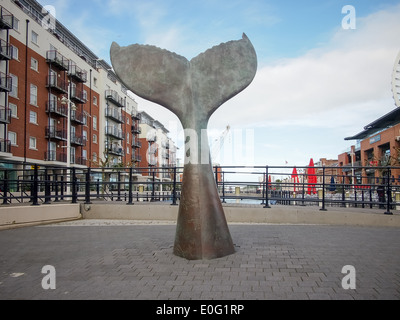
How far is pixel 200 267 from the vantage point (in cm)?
452

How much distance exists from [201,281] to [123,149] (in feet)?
184

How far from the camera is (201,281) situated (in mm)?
3865

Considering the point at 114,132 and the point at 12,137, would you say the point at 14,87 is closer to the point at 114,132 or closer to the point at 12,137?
the point at 12,137

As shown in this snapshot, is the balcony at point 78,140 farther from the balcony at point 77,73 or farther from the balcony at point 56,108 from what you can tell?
the balcony at point 77,73

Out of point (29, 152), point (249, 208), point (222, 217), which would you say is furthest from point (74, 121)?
point (222, 217)

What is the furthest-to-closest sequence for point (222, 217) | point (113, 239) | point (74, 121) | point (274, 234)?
point (74, 121)
point (274, 234)
point (113, 239)
point (222, 217)

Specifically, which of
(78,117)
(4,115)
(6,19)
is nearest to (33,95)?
(4,115)

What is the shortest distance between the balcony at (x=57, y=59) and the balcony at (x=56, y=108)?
397cm

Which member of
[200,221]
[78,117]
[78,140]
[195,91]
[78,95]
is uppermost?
[78,95]

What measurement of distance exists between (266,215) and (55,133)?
105ft

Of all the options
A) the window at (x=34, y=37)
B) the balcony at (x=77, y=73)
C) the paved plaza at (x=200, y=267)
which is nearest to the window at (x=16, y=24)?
the window at (x=34, y=37)

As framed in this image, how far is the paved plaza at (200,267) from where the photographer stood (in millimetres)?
3463

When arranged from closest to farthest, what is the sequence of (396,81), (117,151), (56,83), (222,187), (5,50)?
1. (222,187)
2. (396,81)
3. (5,50)
4. (56,83)
5. (117,151)
